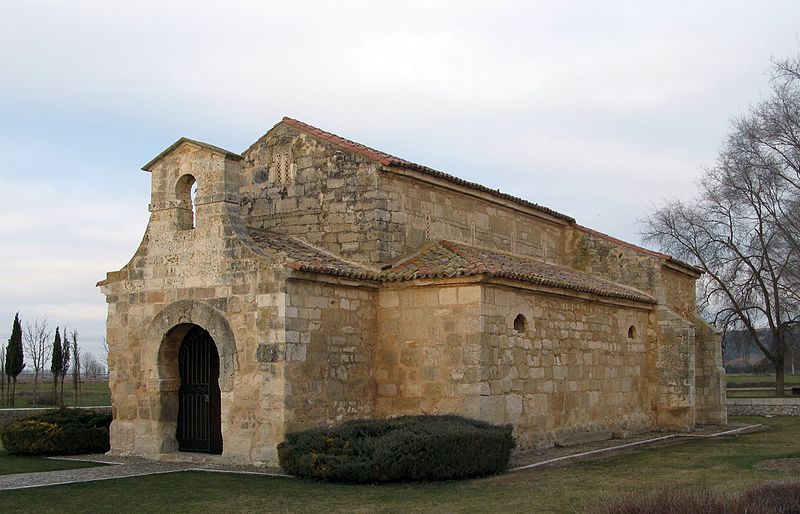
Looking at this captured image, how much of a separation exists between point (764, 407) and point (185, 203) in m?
21.4

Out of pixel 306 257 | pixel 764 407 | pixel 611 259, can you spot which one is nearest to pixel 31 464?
pixel 306 257

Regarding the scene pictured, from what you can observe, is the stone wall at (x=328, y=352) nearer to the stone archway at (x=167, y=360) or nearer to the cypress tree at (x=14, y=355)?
the stone archway at (x=167, y=360)

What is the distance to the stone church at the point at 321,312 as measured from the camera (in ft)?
48.9

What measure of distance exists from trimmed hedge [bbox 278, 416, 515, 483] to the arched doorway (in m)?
2.94

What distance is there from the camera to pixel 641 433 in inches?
833

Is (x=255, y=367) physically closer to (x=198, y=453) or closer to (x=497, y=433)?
(x=198, y=453)

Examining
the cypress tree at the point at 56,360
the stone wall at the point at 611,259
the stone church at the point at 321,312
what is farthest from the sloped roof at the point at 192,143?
the cypress tree at the point at 56,360

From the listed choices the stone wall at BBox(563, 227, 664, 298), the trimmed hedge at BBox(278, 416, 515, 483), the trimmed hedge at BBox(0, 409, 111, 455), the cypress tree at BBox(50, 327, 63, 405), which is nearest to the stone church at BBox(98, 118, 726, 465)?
the trimmed hedge at BBox(0, 409, 111, 455)

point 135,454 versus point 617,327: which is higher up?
point 617,327

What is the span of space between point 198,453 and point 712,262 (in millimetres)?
25722

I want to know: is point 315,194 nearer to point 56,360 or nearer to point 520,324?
point 520,324

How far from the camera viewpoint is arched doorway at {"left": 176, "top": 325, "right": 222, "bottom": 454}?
16.2 m

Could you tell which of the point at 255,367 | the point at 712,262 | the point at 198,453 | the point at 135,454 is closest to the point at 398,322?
the point at 255,367

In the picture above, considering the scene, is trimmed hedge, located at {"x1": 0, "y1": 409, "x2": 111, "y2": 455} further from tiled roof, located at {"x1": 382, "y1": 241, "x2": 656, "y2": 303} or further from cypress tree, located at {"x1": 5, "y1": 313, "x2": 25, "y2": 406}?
cypress tree, located at {"x1": 5, "y1": 313, "x2": 25, "y2": 406}
